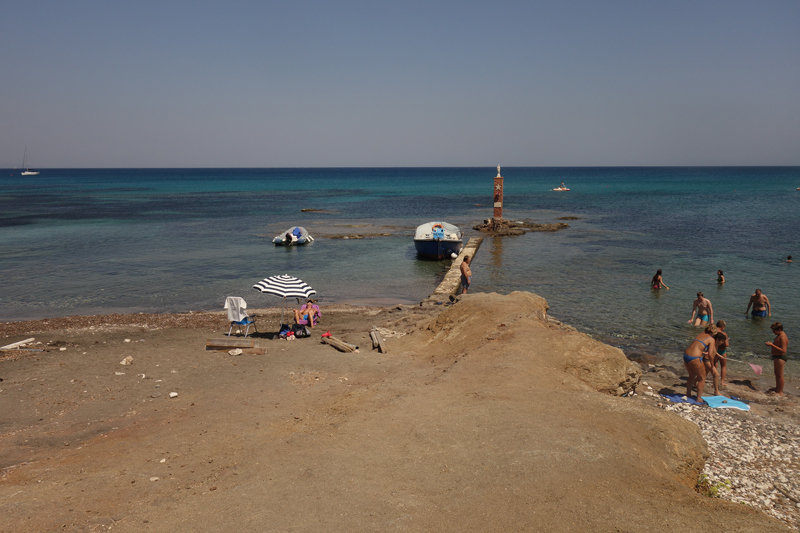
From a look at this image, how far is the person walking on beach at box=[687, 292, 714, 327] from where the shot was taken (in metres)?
16.2

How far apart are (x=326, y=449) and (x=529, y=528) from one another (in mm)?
3279

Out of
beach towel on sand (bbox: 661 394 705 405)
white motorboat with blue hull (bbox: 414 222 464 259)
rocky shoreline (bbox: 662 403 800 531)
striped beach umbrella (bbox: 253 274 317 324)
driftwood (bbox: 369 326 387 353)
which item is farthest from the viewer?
white motorboat with blue hull (bbox: 414 222 464 259)

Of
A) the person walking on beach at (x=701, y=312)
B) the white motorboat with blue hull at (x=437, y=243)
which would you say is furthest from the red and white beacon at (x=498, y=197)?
the person walking on beach at (x=701, y=312)

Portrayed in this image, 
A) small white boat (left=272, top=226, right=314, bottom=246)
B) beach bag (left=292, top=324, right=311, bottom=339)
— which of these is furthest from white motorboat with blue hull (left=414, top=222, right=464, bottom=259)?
beach bag (left=292, top=324, right=311, bottom=339)

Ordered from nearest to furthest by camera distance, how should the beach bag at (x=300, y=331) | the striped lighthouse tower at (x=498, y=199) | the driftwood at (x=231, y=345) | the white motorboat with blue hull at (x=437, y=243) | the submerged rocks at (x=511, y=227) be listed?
Result: the driftwood at (x=231, y=345)
the beach bag at (x=300, y=331)
the white motorboat with blue hull at (x=437, y=243)
the submerged rocks at (x=511, y=227)
the striped lighthouse tower at (x=498, y=199)

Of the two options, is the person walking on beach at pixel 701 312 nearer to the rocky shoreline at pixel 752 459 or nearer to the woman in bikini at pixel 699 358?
the woman in bikini at pixel 699 358

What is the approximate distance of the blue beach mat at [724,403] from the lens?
10.7 m

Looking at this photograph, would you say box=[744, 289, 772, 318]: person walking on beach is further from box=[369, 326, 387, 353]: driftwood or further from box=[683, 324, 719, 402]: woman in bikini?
box=[369, 326, 387, 353]: driftwood

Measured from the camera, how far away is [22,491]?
22.8 feet

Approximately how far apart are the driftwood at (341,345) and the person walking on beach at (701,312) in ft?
35.8

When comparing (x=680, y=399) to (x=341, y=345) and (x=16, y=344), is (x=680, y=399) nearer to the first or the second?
(x=341, y=345)

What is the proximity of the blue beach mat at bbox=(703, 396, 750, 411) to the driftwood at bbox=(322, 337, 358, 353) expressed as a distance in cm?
826

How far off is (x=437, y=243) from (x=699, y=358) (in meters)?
20.3

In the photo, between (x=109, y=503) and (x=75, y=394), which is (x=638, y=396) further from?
(x=75, y=394)
